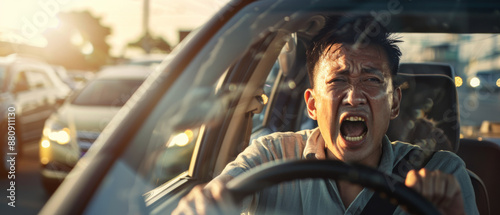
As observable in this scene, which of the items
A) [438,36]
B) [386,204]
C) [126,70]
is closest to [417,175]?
[386,204]

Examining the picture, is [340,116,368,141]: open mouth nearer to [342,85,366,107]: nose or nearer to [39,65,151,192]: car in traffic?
[342,85,366,107]: nose

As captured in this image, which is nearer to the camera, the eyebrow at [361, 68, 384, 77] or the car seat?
the eyebrow at [361, 68, 384, 77]

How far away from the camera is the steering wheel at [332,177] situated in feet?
3.88

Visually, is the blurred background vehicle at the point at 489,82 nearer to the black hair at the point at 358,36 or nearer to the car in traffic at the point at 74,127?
the black hair at the point at 358,36

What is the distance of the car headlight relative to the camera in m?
6.43

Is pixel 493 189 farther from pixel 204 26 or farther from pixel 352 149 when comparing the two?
pixel 204 26

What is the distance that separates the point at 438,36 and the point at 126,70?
22.8 ft

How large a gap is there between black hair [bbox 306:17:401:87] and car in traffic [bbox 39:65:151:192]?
4.48 m

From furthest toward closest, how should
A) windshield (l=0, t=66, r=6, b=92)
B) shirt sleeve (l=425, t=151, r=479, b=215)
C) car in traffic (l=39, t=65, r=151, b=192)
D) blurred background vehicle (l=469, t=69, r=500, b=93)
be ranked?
1. windshield (l=0, t=66, r=6, b=92)
2. car in traffic (l=39, t=65, r=151, b=192)
3. blurred background vehicle (l=469, t=69, r=500, b=93)
4. shirt sleeve (l=425, t=151, r=479, b=215)

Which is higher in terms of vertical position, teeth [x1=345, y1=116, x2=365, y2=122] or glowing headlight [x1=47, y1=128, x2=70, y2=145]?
glowing headlight [x1=47, y1=128, x2=70, y2=145]

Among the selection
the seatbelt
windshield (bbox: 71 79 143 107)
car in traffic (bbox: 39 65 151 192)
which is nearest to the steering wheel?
the seatbelt

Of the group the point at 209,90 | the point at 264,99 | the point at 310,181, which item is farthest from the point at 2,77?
the point at 310,181

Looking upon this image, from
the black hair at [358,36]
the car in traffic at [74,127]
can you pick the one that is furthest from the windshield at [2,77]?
the black hair at [358,36]

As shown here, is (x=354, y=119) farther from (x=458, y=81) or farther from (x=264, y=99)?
(x=458, y=81)
